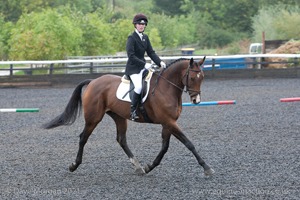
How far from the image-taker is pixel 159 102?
8.87 meters

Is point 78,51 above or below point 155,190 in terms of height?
below

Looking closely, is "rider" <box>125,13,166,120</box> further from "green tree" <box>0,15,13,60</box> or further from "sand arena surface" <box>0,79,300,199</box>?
"green tree" <box>0,15,13,60</box>

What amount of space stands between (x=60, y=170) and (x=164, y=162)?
1563mm

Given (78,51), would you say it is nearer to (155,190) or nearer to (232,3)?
(155,190)

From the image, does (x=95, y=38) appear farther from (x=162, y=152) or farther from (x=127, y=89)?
(x=162, y=152)

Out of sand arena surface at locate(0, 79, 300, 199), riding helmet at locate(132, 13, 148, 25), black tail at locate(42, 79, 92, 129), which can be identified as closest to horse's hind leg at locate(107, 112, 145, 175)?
sand arena surface at locate(0, 79, 300, 199)

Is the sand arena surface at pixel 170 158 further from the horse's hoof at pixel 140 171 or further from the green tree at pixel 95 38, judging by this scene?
the green tree at pixel 95 38

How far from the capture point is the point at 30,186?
8.05 meters

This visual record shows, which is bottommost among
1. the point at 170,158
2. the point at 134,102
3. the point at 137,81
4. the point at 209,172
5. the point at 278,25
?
the point at 278,25

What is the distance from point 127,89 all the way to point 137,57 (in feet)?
1.61

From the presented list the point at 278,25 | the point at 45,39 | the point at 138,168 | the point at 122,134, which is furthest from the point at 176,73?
the point at 278,25

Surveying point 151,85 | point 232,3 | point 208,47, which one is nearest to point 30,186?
point 151,85

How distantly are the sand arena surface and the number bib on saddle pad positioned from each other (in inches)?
41.2

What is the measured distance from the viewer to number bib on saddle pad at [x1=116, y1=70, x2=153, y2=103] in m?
9.08
